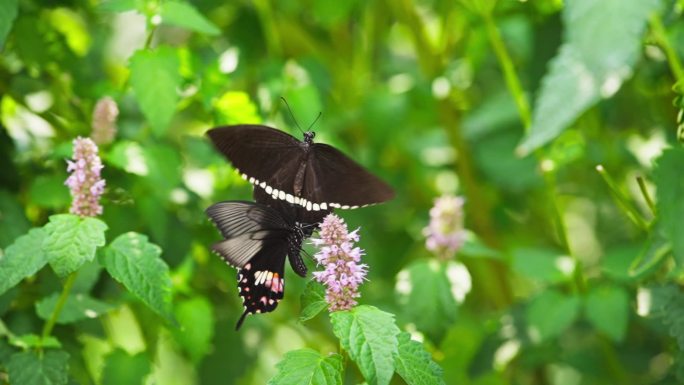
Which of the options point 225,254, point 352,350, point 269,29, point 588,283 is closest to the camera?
point 352,350

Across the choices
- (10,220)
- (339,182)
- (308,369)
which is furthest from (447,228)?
(10,220)

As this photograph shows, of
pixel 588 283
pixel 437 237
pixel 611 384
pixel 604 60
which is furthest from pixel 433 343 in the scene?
pixel 604 60

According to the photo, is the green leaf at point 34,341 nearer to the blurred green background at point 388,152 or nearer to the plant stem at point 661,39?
the blurred green background at point 388,152

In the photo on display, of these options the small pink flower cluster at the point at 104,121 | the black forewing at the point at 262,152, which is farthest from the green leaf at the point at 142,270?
the small pink flower cluster at the point at 104,121

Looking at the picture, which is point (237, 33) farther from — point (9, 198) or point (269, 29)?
point (9, 198)

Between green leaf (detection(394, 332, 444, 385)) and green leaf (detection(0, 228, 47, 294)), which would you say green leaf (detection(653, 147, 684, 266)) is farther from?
green leaf (detection(0, 228, 47, 294))

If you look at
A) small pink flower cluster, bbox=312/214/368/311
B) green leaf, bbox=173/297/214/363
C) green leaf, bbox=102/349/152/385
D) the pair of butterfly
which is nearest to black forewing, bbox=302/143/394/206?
the pair of butterfly

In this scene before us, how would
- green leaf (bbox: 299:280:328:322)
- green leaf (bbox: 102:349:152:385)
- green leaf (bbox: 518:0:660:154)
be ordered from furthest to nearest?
green leaf (bbox: 102:349:152:385) < green leaf (bbox: 299:280:328:322) < green leaf (bbox: 518:0:660:154)
